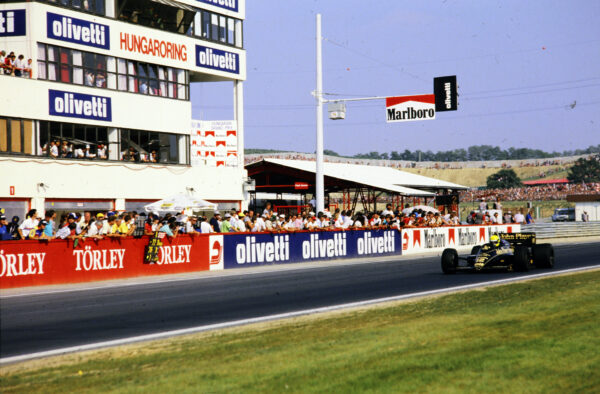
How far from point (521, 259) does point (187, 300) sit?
972 centimetres

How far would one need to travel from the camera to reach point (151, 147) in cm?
3688

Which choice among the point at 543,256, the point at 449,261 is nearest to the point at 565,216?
the point at 543,256

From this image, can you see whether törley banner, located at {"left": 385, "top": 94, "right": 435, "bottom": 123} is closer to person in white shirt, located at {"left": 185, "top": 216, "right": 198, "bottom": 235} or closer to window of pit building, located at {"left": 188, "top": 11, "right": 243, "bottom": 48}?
person in white shirt, located at {"left": 185, "top": 216, "right": 198, "bottom": 235}

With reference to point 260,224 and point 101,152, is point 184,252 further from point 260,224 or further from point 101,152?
point 101,152

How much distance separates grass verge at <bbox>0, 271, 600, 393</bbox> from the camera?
736 cm

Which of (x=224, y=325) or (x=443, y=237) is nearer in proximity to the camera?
(x=224, y=325)

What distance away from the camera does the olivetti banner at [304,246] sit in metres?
24.2

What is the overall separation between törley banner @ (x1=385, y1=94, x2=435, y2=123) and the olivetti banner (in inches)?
183

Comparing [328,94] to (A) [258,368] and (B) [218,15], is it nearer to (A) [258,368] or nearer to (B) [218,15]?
(B) [218,15]

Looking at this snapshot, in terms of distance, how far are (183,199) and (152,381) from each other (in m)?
22.4

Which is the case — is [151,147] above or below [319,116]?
below

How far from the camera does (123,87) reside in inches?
1385

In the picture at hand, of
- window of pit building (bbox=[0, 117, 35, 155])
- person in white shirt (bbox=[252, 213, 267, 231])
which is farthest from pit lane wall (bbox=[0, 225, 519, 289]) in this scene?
window of pit building (bbox=[0, 117, 35, 155])

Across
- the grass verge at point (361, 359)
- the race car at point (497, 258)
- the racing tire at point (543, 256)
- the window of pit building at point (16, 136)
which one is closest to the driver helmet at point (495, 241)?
the race car at point (497, 258)
